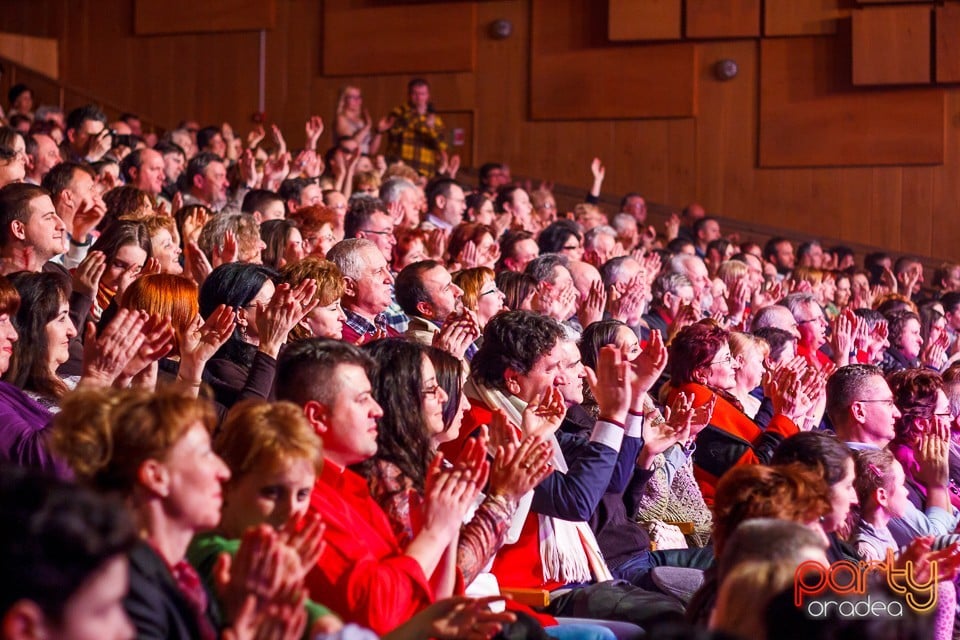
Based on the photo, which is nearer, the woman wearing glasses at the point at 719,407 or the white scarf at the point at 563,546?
the white scarf at the point at 563,546

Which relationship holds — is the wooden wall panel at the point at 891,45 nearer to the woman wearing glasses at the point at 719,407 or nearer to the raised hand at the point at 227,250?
the woman wearing glasses at the point at 719,407

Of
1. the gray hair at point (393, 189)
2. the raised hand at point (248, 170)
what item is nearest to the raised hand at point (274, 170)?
the raised hand at point (248, 170)

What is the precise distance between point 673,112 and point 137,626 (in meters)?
7.96

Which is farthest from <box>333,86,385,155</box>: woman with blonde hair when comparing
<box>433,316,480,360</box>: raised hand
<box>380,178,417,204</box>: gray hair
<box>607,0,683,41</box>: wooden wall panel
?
<box>433,316,480,360</box>: raised hand

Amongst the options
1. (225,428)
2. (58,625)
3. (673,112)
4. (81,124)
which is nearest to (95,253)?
(225,428)

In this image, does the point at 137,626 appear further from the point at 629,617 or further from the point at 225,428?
the point at 629,617

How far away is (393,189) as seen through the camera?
5.38m

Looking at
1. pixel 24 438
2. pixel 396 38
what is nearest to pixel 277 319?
pixel 24 438

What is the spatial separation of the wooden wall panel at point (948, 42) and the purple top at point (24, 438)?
740 centimetres

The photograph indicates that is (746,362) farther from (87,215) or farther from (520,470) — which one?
(87,215)

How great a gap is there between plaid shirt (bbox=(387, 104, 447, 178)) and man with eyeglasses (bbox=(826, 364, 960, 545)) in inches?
195

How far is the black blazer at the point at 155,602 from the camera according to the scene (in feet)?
4.70

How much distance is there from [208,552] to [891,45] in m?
7.66

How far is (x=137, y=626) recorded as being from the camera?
4.69 feet
